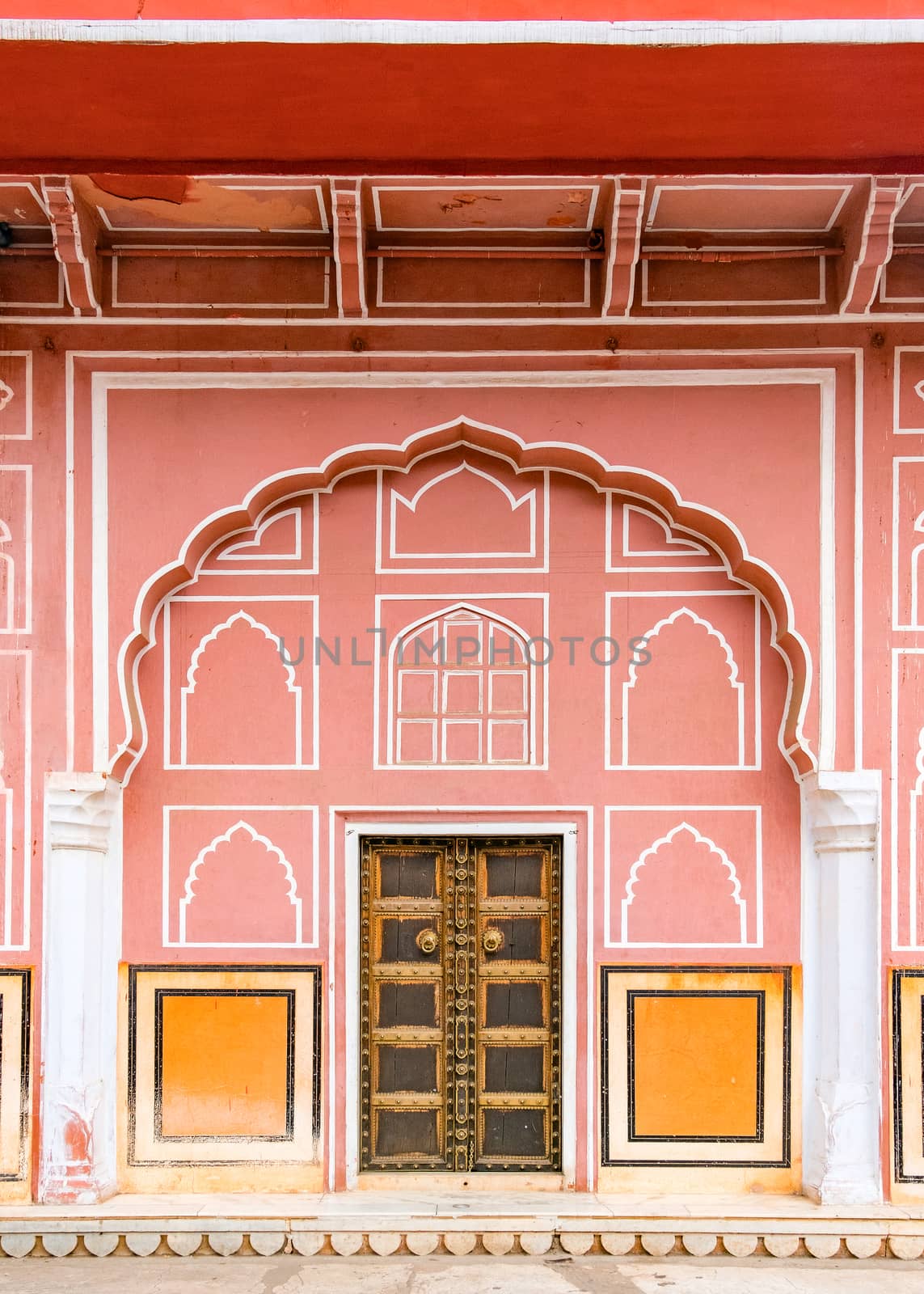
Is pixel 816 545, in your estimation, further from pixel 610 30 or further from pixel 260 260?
pixel 260 260

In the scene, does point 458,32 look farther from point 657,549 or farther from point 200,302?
point 657,549

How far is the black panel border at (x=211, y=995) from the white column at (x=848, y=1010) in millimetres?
1933

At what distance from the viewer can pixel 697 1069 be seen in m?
4.61

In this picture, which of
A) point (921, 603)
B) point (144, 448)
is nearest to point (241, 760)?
point (144, 448)

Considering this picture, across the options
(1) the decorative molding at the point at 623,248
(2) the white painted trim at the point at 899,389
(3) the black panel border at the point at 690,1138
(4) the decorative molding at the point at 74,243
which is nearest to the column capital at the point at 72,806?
(4) the decorative molding at the point at 74,243

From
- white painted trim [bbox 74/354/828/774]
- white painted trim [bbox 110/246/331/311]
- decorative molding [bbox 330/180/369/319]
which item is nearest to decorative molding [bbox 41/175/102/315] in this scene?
white painted trim [bbox 110/246/331/311]

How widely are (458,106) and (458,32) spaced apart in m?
0.27

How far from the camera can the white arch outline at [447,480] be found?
475 cm

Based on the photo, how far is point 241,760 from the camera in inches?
185

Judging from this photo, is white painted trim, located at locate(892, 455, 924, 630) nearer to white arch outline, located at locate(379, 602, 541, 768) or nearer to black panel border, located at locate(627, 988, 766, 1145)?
white arch outline, located at locate(379, 602, 541, 768)

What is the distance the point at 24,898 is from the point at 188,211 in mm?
2669

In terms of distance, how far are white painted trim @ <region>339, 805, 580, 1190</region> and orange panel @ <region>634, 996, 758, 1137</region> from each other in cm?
22

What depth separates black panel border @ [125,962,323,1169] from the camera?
4.61 m

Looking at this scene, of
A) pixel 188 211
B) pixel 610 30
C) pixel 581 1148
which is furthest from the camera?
pixel 581 1148
